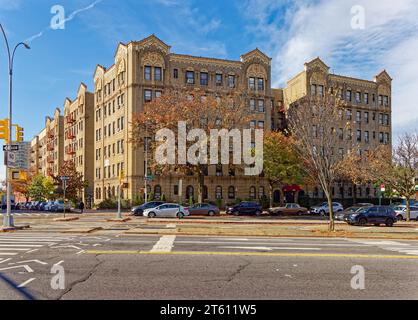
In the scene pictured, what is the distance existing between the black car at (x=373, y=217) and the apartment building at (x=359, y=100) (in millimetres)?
34240

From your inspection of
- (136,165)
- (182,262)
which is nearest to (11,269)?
(182,262)

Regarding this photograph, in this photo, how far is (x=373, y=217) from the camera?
30.4 meters

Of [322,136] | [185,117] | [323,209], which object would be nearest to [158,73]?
[185,117]

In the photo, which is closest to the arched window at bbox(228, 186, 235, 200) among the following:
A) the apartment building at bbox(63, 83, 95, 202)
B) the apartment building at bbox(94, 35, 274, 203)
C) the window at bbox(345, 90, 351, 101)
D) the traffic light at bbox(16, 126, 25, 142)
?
the apartment building at bbox(94, 35, 274, 203)

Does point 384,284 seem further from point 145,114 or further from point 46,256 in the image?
point 145,114

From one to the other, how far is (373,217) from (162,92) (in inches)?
1392

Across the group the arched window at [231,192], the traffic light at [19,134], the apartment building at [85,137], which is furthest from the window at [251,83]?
the traffic light at [19,134]

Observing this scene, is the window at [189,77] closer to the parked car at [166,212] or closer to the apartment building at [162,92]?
the apartment building at [162,92]

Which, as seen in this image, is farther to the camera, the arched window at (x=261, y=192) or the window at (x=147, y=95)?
the arched window at (x=261, y=192)

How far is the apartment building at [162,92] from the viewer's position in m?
55.8

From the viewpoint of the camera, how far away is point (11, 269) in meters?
10.2

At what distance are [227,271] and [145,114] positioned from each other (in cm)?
3520

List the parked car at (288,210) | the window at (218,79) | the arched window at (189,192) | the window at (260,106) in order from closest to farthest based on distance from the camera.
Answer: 1. the parked car at (288,210)
2. the arched window at (189,192)
3. the window at (218,79)
4. the window at (260,106)

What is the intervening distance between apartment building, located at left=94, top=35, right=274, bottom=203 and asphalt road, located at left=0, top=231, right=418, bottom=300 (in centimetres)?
3801
